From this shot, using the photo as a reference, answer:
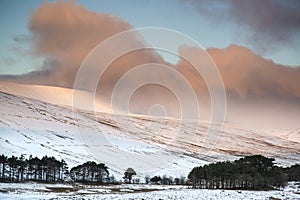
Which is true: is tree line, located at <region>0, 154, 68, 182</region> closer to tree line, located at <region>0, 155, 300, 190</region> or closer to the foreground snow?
tree line, located at <region>0, 155, 300, 190</region>

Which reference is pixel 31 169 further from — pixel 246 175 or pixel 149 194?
pixel 149 194

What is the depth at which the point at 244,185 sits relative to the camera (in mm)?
95562

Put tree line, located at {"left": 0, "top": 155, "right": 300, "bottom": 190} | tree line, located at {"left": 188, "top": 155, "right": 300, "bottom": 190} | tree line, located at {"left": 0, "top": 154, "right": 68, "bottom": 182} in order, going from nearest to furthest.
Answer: tree line, located at {"left": 188, "top": 155, "right": 300, "bottom": 190}
tree line, located at {"left": 0, "top": 155, "right": 300, "bottom": 190}
tree line, located at {"left": 0, "top": 154, "right": 68, "bottom": 182}

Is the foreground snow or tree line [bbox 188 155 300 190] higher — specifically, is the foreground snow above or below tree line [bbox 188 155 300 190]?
below

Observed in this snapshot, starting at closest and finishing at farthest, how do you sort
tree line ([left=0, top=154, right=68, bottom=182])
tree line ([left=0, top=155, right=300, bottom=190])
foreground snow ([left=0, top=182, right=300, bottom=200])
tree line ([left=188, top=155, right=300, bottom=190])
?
foreground snow ([left=0, top=182, right=300, bottom=200])
tree line ([left=188, top=155, right=300, bottom=190])
tree line ([left=0, top=155, right=300, bottom=190])
tree line ([left=0, top=154, right=68, bottom=182])

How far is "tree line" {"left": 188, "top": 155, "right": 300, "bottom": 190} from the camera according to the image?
89625 mm

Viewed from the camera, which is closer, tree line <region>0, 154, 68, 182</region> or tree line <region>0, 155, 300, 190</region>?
tree line <region>0, 155, 300, 190</region>

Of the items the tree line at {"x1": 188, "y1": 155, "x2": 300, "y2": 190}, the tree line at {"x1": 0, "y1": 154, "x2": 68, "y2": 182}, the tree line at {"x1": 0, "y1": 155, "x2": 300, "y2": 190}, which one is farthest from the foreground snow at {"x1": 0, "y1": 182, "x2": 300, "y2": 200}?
the tree line at {"x1": 0, "y1": 154, "x2": 68, "y2": 182}

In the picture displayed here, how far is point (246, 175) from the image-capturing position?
3551 inches

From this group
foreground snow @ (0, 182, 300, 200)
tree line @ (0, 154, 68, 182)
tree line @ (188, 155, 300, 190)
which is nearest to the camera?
foreground snow @ (0, 182, 300, 200)

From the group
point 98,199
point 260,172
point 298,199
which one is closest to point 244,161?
point 260,172

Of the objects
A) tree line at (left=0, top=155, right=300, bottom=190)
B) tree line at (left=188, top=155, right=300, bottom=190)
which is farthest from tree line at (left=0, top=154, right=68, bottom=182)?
tree line at (left=188, top=155, right=300, bottom=190)

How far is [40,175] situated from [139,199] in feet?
276

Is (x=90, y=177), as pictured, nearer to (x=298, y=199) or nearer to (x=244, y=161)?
(x=244, y=161)
